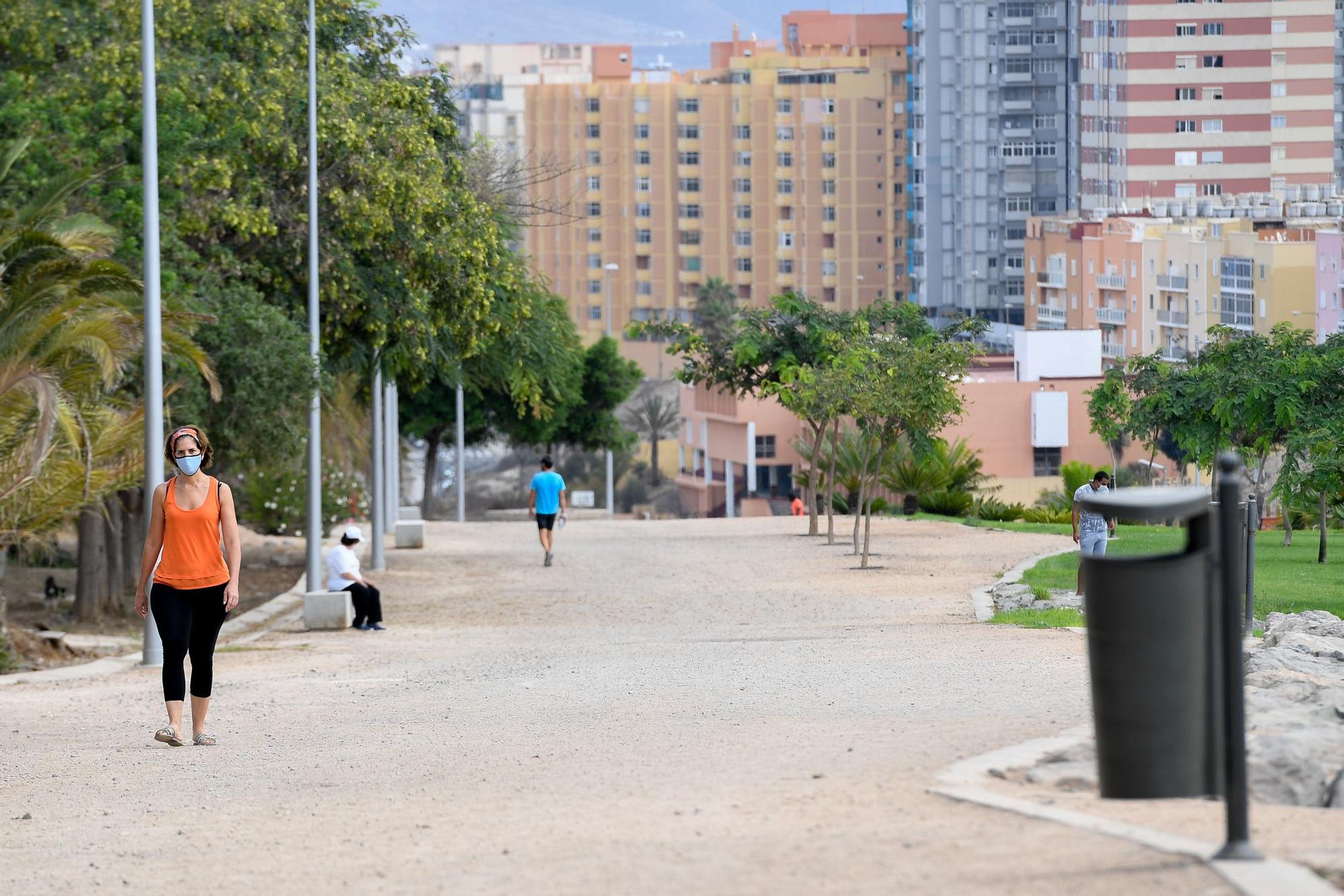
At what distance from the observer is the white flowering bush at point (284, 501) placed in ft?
121

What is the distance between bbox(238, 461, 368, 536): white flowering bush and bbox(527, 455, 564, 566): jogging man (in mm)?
9915

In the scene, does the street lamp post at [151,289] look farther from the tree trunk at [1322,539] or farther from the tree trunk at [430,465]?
the tree trunk at [430,465]

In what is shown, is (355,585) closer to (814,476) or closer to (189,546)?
(189,546)

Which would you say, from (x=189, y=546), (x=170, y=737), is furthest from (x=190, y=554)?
(x=170, y=737)

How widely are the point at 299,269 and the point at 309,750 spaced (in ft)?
52.1

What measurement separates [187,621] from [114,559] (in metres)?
17.3

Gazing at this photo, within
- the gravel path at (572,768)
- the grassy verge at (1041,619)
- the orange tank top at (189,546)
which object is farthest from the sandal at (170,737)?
the grassy verge at (1041,619)

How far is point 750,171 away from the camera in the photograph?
506 ft

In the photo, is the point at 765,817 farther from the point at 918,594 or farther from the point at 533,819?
the point at 918,594

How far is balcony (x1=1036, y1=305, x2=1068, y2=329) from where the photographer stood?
4397 inches

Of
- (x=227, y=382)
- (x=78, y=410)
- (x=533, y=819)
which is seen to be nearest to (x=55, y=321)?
(x=78, y=410)

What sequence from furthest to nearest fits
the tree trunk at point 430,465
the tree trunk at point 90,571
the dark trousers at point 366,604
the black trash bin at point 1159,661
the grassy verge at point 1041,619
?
1. the tree trunk at point 430,465
2. the tree trunk at point 90,571
3. the dark trousers at point 366,604
4. the grassy verge at point 1041,619
5. the black trash bin at point 1159,661

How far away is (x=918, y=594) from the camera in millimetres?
21469

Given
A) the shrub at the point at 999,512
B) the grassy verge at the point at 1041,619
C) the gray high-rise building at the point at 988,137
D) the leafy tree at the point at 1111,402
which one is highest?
the gray high-rise building at the point at 988,137
